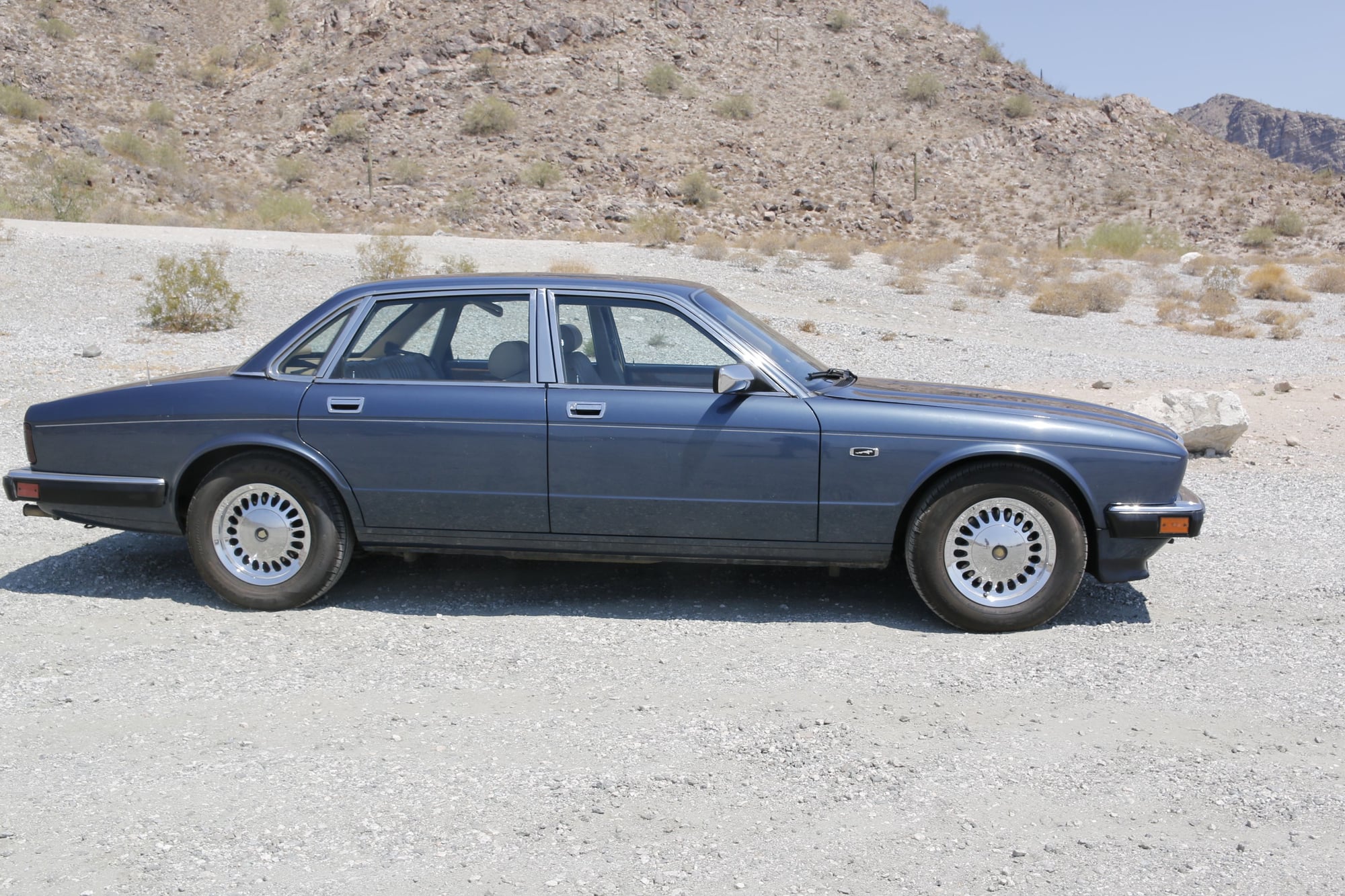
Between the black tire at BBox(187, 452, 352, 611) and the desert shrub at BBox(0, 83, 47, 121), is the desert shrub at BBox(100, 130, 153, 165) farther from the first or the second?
the black tire at BBox(187, 452, 352, 611)

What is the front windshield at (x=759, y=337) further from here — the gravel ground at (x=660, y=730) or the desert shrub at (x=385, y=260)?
the desert shrub at (x=385, y=260)

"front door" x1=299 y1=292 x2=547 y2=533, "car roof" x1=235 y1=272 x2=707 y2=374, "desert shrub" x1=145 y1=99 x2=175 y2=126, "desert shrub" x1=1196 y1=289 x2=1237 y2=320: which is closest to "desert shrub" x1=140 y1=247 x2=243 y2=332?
"car roof" x1=235 y1=272 x2=707 y2=374

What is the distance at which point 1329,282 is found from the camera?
26625 millimetres

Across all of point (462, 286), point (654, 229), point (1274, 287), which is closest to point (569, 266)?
point (654, 229)

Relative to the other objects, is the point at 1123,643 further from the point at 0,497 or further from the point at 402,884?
the point at 0,497

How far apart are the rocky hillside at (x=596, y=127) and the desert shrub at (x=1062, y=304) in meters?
17.5

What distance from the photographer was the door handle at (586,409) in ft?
17.2

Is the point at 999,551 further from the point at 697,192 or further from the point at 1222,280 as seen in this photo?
the point at 697,192

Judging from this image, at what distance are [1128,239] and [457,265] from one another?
26583mm

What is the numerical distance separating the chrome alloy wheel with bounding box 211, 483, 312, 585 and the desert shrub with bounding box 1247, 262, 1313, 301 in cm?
2474

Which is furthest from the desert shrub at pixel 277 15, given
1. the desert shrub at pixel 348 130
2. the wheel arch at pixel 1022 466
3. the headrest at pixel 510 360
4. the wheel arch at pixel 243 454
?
the wheel arch at pixel 1022 466

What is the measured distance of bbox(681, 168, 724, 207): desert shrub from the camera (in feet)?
151

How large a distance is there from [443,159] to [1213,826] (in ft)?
157

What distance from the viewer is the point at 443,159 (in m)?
48.3
